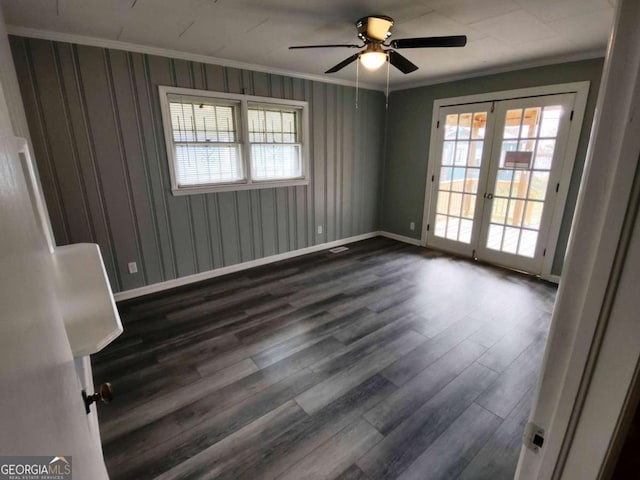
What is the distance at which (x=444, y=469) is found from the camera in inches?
60.5

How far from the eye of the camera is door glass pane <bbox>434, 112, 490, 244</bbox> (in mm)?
4172

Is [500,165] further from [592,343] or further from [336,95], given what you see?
[592,343]

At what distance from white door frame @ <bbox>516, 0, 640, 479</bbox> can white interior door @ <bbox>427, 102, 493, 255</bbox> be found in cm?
412

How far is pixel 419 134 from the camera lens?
189 inches

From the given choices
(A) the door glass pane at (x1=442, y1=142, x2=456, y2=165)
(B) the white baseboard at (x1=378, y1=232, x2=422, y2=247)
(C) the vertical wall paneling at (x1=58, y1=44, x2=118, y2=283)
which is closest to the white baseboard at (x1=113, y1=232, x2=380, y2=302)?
(C) the vertical wall paneling at (x1=58, y1=44, x2=118, y2=283)

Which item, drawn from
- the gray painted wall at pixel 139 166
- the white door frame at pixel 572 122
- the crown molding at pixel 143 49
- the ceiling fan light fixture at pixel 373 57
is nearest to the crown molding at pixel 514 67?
the white door frame at pixel 572 122

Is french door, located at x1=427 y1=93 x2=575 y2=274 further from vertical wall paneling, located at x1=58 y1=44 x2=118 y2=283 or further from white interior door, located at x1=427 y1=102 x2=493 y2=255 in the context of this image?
vertical wall paneling, located at x1=58 y1=44 x2=118 y2=283

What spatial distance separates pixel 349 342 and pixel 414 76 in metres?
3.76

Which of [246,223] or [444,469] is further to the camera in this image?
[246,223]

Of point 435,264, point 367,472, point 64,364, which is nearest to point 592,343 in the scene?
point 64,364

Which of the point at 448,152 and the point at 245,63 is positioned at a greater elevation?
the point at 245,63

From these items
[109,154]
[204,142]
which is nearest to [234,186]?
[204,142]

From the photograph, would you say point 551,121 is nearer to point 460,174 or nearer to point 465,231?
point 460,174

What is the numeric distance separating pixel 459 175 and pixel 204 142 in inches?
138
